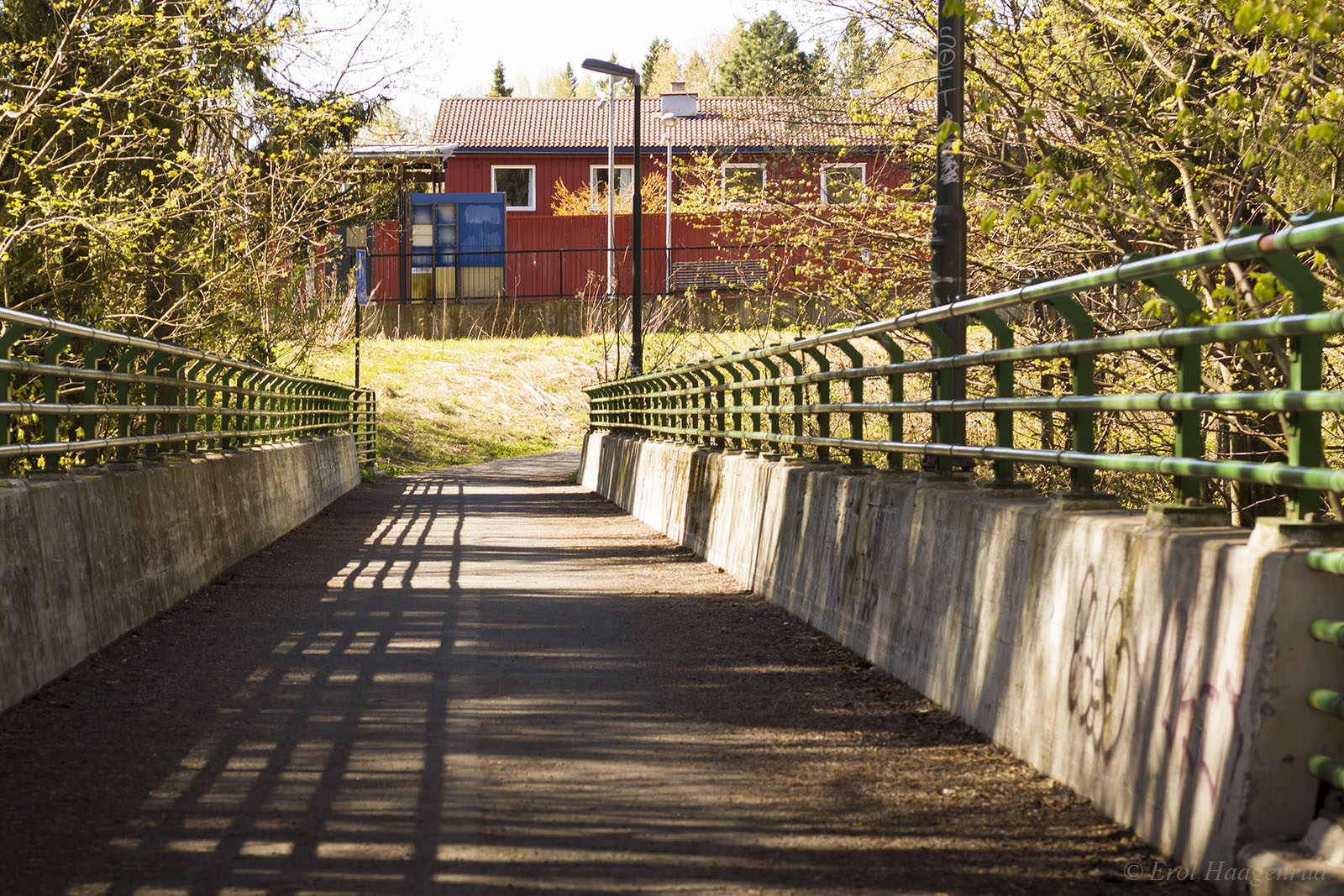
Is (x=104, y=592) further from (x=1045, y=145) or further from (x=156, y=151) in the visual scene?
(x=156, y=151)

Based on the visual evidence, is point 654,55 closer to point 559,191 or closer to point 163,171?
point 559,191

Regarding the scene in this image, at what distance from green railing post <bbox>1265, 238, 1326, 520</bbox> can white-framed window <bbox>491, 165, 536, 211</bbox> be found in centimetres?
5427

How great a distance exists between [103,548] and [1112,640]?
5707mm

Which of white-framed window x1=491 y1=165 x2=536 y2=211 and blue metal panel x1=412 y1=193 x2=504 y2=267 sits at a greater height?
white-framed window x1=491 y1=165 x2=536 y2=211

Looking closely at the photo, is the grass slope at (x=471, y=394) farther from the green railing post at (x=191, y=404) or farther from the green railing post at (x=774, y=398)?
the green railing post at (x=774, y=398)

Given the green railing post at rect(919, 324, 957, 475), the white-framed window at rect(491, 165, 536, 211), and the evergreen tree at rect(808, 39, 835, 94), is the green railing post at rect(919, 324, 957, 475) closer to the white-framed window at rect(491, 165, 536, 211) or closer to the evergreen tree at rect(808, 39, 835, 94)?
the evergreen tree at rect(808, 39, 835, 94)

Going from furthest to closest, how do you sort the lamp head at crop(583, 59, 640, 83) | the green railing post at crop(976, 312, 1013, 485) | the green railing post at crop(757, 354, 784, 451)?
the lamp head at crop(583, 59, 640, 83)
the green railing post at crop(757, 354, 784, 451)
the green railing post at crop(976, 312, 1013, 485)

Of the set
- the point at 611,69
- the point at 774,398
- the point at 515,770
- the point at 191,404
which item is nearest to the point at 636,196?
the point at 611,69

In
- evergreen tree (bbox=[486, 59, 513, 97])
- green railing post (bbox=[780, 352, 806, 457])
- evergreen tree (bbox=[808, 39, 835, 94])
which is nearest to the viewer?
green railing post (bbox=[780, 352, 806, 457])

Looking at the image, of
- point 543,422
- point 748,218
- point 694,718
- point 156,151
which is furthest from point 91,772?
point 543,422

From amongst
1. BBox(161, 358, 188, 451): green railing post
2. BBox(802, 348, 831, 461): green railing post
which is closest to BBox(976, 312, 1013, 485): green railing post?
BBox(802, 348, 831, 461): green railing post

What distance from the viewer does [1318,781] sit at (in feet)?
13.0

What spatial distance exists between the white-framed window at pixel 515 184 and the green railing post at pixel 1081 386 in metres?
52.5

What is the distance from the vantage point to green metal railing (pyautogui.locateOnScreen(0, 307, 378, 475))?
308 inches
